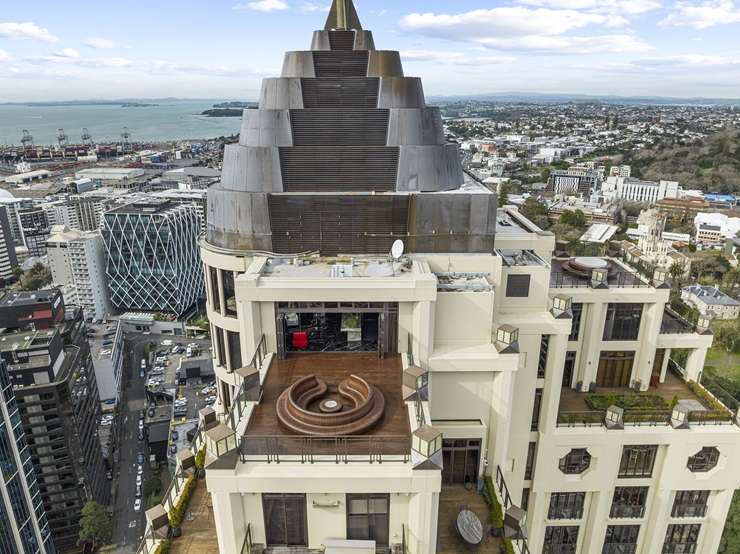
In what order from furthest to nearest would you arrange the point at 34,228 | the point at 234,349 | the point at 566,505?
the point at 34,228, the point at 566,505, the point at 234,349

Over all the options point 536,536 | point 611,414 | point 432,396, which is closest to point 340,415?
point 432,396

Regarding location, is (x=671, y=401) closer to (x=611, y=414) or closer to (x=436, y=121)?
(x=611, y=414)

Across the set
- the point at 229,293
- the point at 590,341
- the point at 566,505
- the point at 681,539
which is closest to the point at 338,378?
the point at 229,293

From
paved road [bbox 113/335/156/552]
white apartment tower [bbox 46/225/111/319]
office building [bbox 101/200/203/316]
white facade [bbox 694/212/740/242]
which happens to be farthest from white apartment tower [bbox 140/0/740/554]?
white facade [bbox 694/212/740/242]

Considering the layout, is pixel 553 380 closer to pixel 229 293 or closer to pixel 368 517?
pixel 368 517

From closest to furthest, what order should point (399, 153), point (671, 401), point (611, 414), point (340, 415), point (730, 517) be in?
point (340, 415)
point (399, 153)
point (611, 414)
point (671, 401)
point (730, 517)

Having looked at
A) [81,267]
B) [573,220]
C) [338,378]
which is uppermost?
[338,378]

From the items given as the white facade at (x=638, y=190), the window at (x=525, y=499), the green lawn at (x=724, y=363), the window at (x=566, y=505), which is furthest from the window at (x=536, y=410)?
the white facade at (x=638, y=190)
